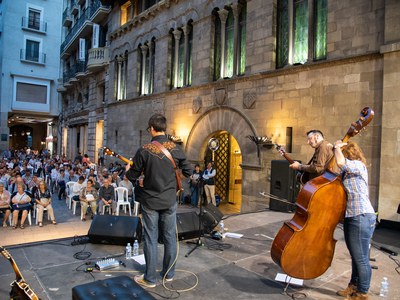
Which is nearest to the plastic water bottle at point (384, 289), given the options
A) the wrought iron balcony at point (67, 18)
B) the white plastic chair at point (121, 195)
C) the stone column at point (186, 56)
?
the white plastic chair at point (121, 195)

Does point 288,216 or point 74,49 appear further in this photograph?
Answer: point 74,49

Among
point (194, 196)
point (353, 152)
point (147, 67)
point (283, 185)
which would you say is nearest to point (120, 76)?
point (147, 67)

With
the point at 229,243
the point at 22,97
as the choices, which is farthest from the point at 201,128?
the point at 22,97

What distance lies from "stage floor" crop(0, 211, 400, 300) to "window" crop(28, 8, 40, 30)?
34840 mm

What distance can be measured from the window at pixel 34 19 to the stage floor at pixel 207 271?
114 ft

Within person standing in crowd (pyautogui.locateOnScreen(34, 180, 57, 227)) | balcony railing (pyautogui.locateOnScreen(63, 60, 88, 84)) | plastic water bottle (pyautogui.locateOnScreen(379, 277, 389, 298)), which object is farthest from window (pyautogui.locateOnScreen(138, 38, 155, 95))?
plastic water bottle (pyautogui.locateOnScreen(379, 277, 389, 298))

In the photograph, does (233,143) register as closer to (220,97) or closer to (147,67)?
(220,97)

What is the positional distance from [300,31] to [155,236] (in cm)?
877

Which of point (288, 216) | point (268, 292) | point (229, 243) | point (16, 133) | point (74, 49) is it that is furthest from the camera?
point (16, 133)

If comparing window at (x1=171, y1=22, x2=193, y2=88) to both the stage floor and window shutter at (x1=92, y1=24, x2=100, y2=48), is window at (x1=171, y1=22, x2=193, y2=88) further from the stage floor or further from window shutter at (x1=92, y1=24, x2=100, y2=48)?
the stage floor

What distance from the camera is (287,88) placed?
32.8 ft

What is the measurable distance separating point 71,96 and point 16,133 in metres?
18.9

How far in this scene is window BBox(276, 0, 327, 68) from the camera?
9.62 meters

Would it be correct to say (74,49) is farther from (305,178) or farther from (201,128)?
(305,178)
